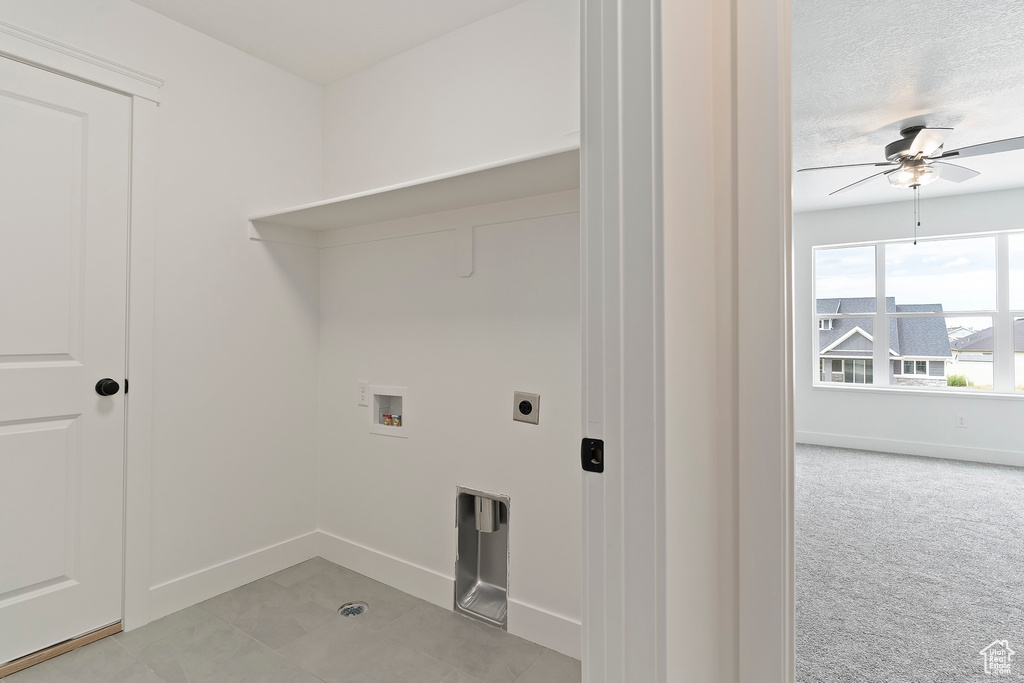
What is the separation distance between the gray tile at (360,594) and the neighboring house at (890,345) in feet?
17.4

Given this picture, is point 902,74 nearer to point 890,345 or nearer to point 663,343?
point 663,343

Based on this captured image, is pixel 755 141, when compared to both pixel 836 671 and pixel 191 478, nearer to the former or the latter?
pixel 836 671

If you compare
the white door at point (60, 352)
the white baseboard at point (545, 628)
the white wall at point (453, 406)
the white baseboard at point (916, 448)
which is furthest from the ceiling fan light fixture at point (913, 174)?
the white door at point (60, 352)

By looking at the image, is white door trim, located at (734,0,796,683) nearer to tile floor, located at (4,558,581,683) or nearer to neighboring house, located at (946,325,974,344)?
tile floor, located at (4,558,581,683)

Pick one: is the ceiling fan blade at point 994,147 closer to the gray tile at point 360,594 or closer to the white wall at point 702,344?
the white wall at point 702,344

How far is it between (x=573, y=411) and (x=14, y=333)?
77.6 inches

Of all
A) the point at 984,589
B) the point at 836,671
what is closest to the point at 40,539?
the point at 836,671

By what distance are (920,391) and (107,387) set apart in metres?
6.40

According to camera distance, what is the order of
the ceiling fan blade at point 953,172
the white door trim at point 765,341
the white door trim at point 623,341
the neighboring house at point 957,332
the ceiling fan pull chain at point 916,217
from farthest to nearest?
the neighboring house at point 957,332 → the ceiling fan pull chain at point 916,217 → the ceiling fan blade at point 953,172 → the white door trim at point 765,341 → the white door trim at point 623,341

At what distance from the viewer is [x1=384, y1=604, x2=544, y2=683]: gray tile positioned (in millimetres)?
1808

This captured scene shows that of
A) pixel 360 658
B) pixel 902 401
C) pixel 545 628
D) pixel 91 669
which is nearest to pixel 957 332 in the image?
pixel 902 401

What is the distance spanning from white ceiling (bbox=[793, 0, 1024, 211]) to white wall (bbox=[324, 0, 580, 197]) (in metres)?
1.04

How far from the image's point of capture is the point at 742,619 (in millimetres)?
1009

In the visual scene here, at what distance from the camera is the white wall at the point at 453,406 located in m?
1.93
